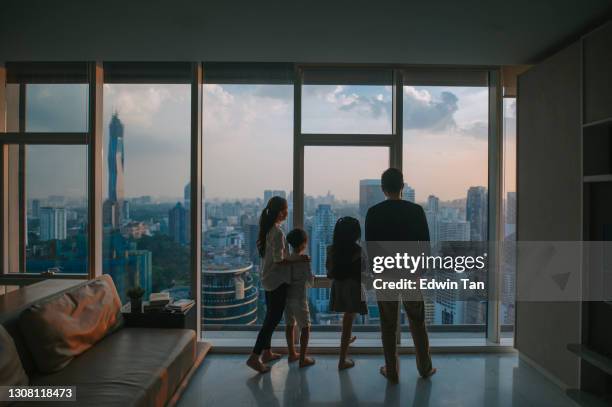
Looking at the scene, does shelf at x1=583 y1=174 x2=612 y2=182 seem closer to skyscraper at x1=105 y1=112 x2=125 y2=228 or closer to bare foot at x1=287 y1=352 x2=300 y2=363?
bare foot at x1=287 y1=352 x2=300 y2=363

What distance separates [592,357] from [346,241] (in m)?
1.84

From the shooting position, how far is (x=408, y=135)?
11.7 feet

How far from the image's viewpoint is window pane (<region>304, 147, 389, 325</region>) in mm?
3545

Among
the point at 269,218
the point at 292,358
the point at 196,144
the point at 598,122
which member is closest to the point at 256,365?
the point at 292,358

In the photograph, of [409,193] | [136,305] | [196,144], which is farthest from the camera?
[409,193]

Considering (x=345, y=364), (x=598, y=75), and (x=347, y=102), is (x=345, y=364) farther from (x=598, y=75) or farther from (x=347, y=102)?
(x=598, y=75)

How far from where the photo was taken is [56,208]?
141 inches

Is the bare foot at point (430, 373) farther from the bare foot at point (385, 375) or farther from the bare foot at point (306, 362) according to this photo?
the bare foot at point (306, 362)

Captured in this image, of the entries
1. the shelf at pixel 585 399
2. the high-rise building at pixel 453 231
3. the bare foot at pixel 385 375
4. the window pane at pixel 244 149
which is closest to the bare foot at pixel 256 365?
the bare foot at pixel 385 375

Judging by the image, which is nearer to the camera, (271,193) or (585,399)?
(585,399)

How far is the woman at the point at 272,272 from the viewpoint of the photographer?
2926mm

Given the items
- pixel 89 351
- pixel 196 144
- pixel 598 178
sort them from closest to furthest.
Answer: pixel 89 351 < pixel 598 178 < pixel 196 144

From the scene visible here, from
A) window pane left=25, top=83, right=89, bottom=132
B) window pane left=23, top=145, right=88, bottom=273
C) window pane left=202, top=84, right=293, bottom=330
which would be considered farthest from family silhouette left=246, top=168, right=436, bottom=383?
window pane left=25, top=83, right=89, bottom=132

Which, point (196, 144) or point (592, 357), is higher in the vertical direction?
point (196, 144)
